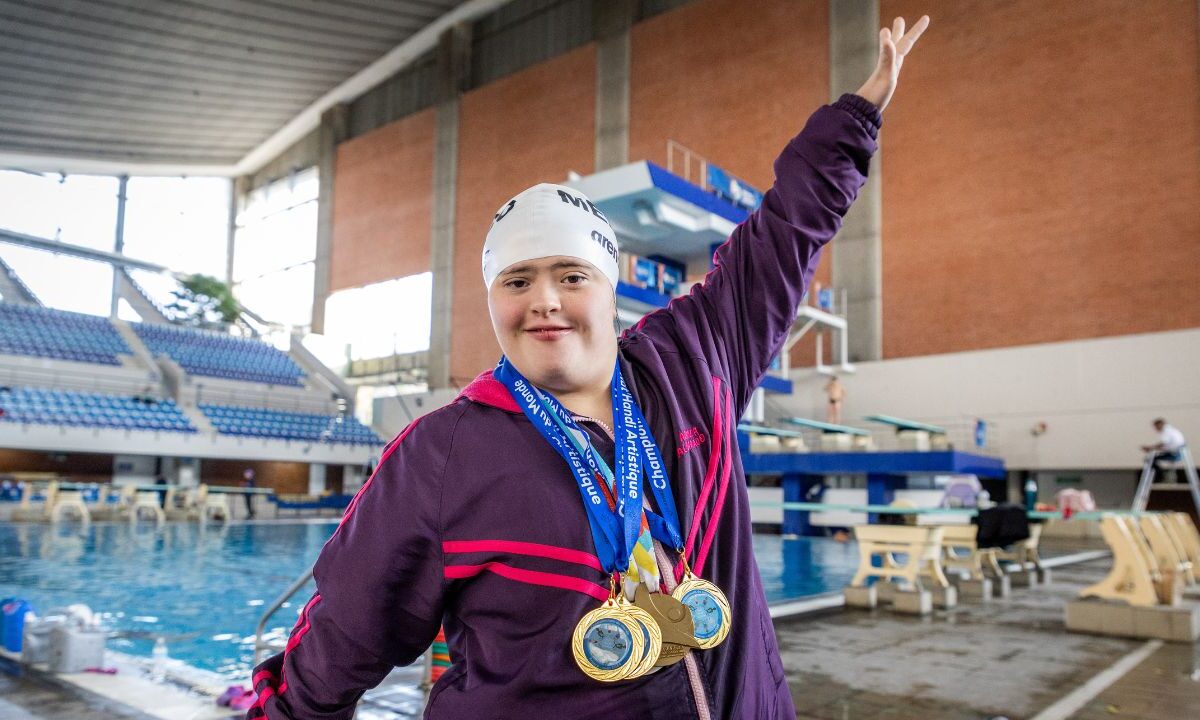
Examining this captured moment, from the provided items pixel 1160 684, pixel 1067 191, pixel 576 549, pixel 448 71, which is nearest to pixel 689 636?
pixel 576 549

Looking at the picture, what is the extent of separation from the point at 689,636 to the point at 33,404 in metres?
25.2

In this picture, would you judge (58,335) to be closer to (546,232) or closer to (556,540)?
(546,232)

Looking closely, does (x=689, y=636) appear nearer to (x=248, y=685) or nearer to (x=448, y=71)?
(x=248, y=685)

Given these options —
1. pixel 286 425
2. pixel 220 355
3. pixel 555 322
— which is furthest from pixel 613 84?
pixel 555 322

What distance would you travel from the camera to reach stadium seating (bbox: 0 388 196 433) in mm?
21172

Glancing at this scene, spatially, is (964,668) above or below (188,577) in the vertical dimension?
above

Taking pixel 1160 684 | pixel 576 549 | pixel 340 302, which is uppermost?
pixel 340 302

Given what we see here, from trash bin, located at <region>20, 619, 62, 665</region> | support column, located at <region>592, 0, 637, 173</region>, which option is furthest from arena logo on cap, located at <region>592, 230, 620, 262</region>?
support column, located at <region>592, 0, 637, 173</region>

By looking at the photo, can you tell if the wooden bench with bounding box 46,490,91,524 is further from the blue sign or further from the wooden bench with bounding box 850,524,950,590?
the wooden bench with bounding box 850,524,950,590

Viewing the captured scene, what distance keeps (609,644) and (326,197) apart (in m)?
34.8

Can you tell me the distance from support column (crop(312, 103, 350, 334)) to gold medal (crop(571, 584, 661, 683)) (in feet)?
112

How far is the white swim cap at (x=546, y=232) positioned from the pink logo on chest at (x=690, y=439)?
272 mm

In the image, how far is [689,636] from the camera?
1.07 m

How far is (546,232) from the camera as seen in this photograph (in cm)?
126
